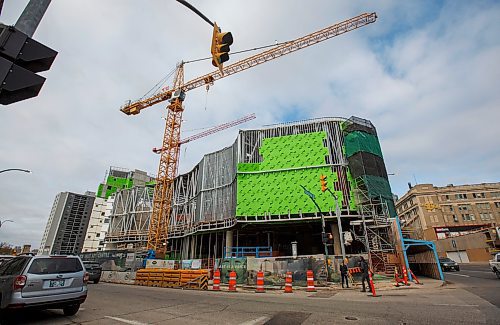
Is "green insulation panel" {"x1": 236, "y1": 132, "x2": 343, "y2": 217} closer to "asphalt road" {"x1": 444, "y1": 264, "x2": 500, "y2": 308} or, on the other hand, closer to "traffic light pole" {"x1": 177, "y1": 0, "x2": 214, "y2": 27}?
"asphalt road" {"x1": 444, "y1": 264, "x2": 500, "y2": 308}

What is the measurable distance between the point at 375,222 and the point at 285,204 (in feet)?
31.5

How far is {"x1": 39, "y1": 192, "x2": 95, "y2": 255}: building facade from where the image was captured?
290 ft

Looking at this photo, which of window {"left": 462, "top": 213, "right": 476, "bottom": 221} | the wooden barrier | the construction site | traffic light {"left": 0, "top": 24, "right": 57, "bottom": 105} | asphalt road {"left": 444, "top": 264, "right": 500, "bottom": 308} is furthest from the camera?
window {"left": 462, "top": 213, "right": 476, "bottom": 221}

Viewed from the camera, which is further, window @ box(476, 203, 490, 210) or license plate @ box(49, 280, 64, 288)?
window @ box(476, 203, 490, 210)

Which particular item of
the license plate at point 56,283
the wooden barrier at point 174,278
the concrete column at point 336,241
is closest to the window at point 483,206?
the concrete column at point 336,241

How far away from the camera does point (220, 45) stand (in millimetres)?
6082

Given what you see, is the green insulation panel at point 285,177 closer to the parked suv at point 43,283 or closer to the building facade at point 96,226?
the parked suv at point 43,283

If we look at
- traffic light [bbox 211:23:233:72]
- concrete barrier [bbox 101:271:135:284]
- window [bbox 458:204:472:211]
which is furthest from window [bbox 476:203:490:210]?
traffic light [bbox 211:23:233:72]

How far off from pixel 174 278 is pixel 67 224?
9545 centimetres

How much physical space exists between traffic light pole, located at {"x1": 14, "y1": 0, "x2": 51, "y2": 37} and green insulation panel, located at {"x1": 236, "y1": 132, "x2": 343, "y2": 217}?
2825 cm

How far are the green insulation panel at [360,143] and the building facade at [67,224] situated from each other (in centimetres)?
9540

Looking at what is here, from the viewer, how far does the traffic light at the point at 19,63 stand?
3.19 metres

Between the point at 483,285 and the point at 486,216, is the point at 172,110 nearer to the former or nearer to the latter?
the point at 483,285

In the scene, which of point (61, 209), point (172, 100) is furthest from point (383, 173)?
point (61, 209)
